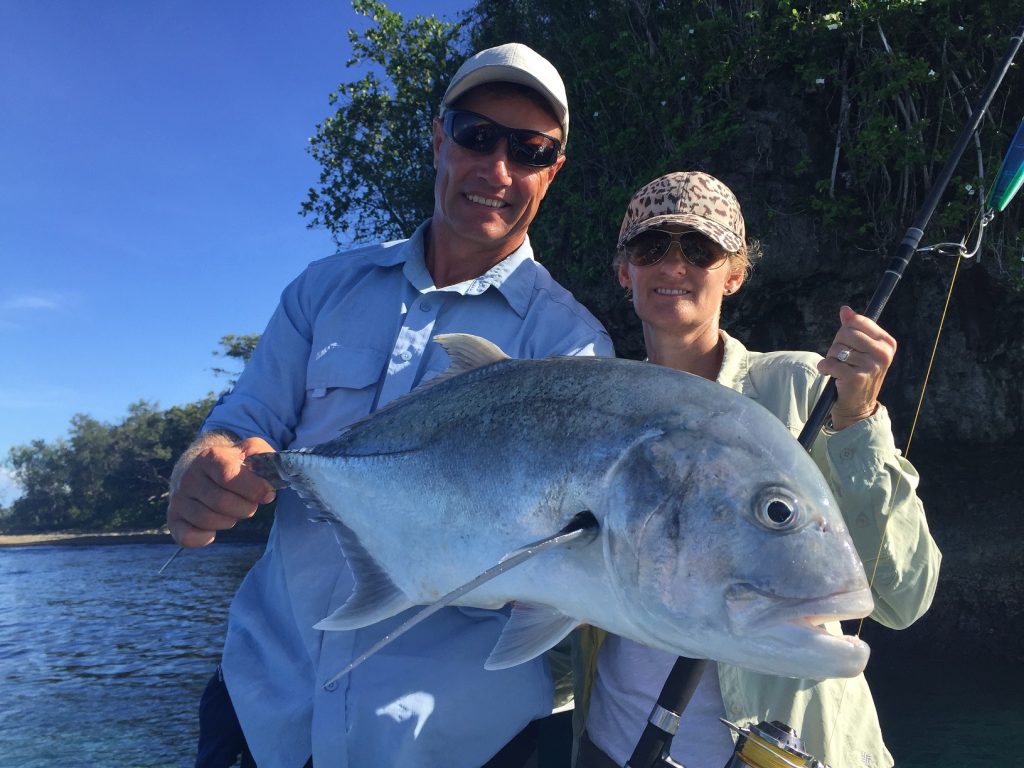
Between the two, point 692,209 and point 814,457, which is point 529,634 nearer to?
point 814,457

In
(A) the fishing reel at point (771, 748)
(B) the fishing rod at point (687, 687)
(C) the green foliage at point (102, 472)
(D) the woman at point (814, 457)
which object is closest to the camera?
(A) the fishing reel at point (771, 748)

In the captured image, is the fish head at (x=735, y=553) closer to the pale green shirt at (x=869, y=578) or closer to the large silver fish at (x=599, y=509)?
the large silver fish at (x=599, y=509)

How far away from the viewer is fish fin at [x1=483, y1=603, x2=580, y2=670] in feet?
5.00

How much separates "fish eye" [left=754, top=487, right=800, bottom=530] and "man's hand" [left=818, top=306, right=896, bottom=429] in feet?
2.36

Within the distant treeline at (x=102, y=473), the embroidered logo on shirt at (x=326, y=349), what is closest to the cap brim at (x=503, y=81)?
the embroidered logo on shirt at (x=326, y=349)

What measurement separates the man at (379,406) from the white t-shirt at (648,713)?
213 mm

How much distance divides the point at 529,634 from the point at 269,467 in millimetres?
823

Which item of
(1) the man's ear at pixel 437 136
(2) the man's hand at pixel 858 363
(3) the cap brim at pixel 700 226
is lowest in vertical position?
(2) the man's hand at pixel 858 363

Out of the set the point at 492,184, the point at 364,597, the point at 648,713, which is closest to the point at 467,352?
the point at 364,597

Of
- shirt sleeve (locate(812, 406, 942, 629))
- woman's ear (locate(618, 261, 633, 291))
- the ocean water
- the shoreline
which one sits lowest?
the shoreline

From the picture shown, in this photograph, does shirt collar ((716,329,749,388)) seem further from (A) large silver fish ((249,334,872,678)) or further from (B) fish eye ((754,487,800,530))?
(B) fish eye ((754,487,800,530))

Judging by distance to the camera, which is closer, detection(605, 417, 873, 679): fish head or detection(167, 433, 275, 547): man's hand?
detection(605, 417, 873, 679): fish head

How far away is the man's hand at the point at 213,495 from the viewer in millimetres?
1893

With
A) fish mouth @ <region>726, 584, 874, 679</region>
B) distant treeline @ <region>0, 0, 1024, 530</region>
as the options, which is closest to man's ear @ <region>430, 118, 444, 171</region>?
fish mouth @ <region>726, 584, 874, 679</region>
